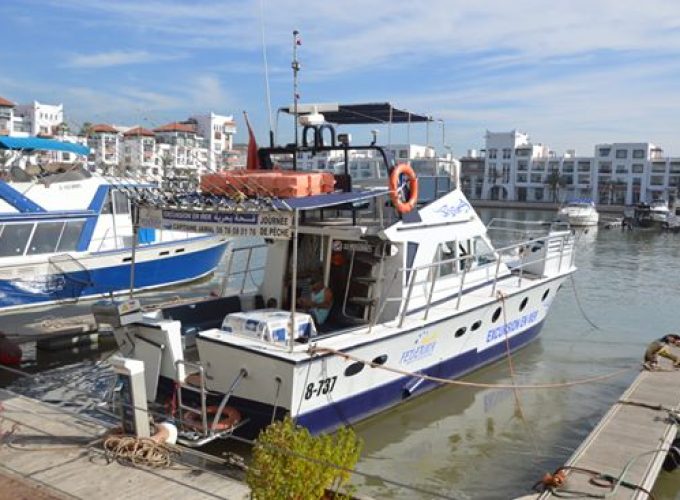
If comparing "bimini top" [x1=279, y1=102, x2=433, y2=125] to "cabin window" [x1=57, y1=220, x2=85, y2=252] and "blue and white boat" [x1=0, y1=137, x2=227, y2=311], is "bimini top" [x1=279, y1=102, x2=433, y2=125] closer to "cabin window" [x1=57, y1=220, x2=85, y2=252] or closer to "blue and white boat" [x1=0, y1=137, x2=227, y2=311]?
"blue and white boat" [x1=0, y1=137, x2=227, y2=311]

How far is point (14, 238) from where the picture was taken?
17172 millimetres

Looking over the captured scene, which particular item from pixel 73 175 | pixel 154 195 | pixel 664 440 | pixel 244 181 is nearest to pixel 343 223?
pixel 244 181

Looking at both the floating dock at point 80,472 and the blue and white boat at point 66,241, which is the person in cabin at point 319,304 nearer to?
the floating dock at point 80,472

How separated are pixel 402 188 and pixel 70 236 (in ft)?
39.0

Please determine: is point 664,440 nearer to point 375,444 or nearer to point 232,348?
point 375,444

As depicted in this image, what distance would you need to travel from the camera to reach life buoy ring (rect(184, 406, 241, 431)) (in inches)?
317

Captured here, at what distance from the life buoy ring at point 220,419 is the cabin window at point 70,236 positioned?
11.3m

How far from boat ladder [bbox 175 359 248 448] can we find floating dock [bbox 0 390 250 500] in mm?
843

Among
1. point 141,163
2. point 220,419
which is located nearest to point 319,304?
point 220,419

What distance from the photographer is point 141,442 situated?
7137 millimetres

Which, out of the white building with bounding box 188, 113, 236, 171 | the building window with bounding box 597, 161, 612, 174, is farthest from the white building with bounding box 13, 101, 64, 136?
the building window with bounding box 597, 161, 612, 174

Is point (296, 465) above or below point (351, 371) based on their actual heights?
above

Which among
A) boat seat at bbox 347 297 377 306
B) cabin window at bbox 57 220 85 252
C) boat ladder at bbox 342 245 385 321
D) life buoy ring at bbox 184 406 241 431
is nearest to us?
life buoy ring at bbox 184 406 241 431

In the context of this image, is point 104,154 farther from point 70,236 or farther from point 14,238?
point 14,238
